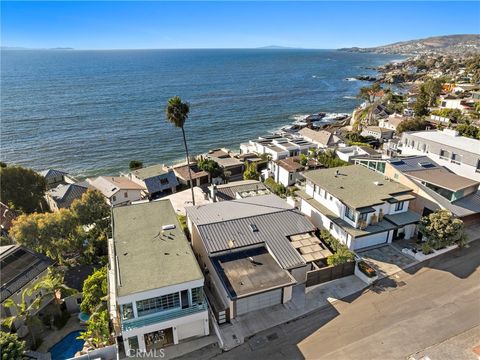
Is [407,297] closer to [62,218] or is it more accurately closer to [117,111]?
[62,218]

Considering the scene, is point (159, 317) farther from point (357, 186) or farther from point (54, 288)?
point (357, 186)

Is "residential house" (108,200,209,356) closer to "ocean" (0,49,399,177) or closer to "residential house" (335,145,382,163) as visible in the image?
"residential house" (335,145,382,163)

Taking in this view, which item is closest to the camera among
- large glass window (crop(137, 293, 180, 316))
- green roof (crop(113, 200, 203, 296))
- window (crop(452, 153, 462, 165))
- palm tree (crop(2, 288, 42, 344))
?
large glass window (crop(137, 293, 180, 316))

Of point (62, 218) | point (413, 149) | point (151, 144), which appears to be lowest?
point (151, 144)

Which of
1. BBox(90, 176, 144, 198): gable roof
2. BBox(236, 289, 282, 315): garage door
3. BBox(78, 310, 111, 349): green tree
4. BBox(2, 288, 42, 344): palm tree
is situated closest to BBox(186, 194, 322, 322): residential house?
BBox(236, 289, 282, 315): garage door

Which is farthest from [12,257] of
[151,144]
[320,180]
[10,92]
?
[10,92]

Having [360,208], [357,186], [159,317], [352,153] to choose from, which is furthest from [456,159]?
[159,317]
